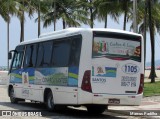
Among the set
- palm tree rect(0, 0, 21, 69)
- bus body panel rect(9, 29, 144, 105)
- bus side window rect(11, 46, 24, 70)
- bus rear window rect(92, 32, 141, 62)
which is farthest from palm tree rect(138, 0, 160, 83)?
bus body panel rect(9, 29, 144, 105)

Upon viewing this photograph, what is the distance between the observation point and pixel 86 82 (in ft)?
52.2

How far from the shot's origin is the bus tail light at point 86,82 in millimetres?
15906

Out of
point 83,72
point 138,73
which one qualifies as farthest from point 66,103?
point 138,73

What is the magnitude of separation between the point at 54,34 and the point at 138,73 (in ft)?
12.9

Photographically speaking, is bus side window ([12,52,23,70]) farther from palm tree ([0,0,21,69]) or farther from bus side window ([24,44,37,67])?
palm tree ([0,0,21,69])

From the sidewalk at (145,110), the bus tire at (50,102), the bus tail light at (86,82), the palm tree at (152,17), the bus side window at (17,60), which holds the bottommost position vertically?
the sidewalk at (145,110)

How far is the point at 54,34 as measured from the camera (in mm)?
18812

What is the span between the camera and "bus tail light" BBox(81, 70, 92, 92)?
52.2ft

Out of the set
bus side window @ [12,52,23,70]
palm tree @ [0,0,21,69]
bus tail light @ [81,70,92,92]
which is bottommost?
bus tail light @ [81,70,92,92]

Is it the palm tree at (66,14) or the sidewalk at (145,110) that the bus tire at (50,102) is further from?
the palm tree at (66,14)

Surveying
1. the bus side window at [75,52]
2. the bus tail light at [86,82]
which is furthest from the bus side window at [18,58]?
the bus tail light at [86,82]

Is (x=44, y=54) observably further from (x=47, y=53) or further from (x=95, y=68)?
(x=95, y=68)

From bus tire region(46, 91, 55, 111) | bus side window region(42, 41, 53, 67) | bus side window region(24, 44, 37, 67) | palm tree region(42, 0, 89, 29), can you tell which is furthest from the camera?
palm tree region(42, 0, 89, 29)

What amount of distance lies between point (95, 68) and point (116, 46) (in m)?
1.14
